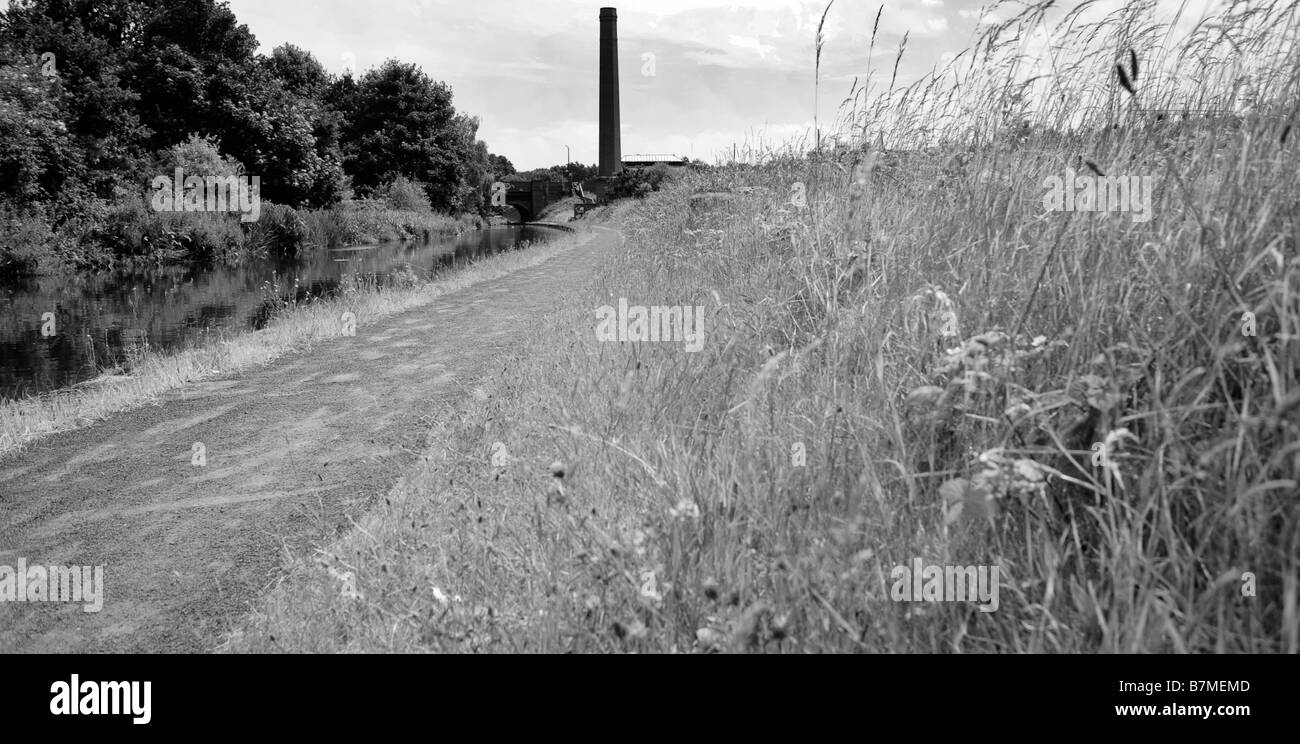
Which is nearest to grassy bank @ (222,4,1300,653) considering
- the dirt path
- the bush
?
the dirt path

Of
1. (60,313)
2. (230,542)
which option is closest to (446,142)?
(60,313)

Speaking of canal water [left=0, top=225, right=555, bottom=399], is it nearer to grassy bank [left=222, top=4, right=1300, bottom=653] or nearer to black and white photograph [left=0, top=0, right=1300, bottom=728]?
black and white photograph [left=0, top=0, right=1300, bottom=728]

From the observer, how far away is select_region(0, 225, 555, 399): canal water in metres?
12.8

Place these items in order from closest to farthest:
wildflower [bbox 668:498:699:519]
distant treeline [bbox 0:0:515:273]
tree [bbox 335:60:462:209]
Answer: wildflower [bbox 668:498:699:519] < distant treeline [bbox 0:0:515:273] < tree [bbox 335:60:462:209]

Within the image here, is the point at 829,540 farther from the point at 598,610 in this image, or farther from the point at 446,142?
the point at 446,142

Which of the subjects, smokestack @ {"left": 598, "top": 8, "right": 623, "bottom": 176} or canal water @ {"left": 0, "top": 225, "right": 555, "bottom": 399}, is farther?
smokestack @ {"left": 598, "top": 8, "right": 623, "bottom": 176}

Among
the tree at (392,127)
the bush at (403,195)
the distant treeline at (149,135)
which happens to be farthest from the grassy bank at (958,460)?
the tree at (392,127)

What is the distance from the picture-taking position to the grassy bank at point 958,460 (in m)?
1.98

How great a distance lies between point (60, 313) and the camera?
1736 centimetres

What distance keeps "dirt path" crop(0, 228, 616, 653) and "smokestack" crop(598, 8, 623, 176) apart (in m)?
63.7

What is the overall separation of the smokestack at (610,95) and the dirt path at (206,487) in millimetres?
63728

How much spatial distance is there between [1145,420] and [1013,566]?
608mm

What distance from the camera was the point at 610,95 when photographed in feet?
226

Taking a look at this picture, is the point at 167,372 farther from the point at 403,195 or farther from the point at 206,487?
the point at 403,195
